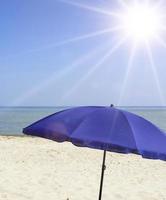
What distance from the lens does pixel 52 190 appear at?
37.4 feet

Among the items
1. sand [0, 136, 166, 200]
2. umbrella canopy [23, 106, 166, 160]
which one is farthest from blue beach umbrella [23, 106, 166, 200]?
sand [0, 136, 166, 200]

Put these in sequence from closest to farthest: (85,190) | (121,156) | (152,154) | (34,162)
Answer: (152,154), (85,190), (34,162), (121,156)

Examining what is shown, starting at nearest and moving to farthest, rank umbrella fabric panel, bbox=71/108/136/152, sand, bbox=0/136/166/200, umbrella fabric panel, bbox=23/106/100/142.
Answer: umbrella fabric panel, bbox=71/108/136/152, umbrella fabric panel, bbox=23/106/100/142, sand, bbox=0/136/166/200

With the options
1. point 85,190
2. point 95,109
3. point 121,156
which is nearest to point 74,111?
point 95,109

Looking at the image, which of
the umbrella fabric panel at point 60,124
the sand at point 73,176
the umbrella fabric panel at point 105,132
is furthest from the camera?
the sand at point 73,176

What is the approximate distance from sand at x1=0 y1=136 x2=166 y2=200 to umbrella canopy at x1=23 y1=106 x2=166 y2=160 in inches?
195

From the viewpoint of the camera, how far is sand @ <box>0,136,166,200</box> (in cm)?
1109

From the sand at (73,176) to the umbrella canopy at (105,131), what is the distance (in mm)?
4960

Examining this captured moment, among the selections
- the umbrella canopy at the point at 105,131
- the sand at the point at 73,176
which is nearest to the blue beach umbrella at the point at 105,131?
the umbrella canopy at the point at 105,131

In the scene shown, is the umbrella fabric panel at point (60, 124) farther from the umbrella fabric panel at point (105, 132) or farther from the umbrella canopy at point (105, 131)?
the umbrella fabric panel at point (105, 132)

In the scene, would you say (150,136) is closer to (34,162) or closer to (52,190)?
(52,190)

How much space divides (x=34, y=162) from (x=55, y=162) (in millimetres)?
866

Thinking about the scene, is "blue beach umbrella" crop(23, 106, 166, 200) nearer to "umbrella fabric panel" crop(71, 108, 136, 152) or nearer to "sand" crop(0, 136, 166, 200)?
"umbrella fabric panel" crop(71, 108, 136, 152)

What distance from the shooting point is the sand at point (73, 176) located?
11.1 meters
